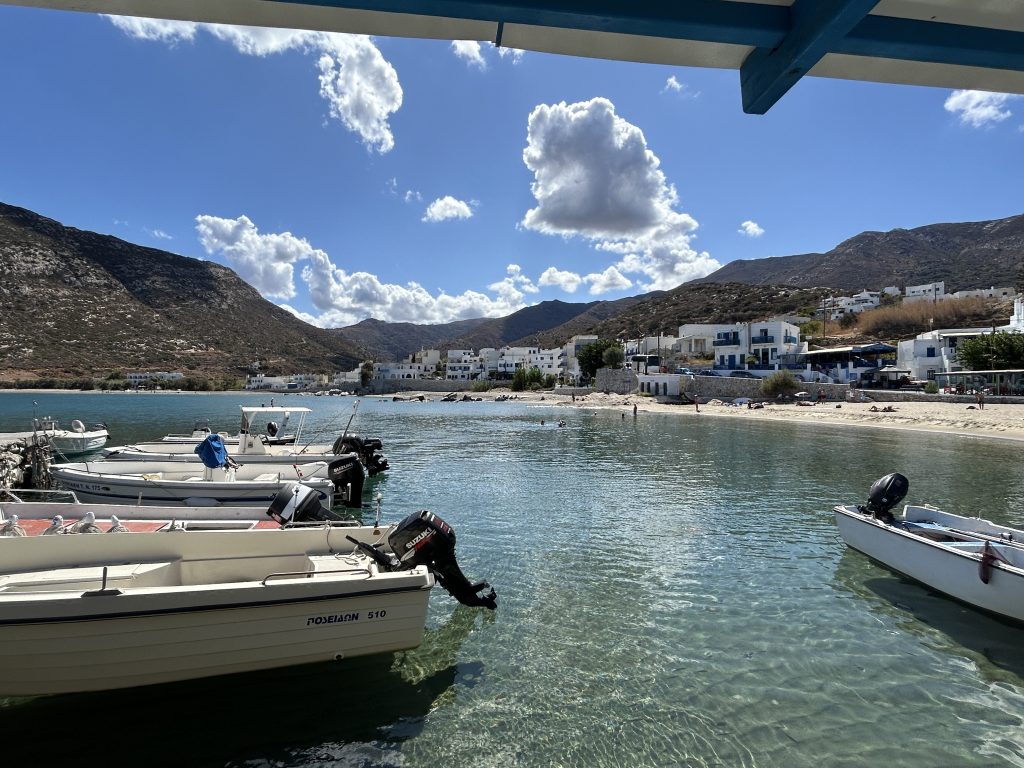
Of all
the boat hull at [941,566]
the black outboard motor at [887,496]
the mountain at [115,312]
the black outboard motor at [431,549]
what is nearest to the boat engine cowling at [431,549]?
the black outboard motor at [431,549]

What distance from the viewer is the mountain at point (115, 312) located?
120062mm

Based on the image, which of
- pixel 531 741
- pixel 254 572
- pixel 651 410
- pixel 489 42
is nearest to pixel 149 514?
pixel 254 572

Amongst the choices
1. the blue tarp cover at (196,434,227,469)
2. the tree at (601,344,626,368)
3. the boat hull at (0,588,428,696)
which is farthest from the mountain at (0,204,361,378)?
the boat hull at (0,588,428,696)

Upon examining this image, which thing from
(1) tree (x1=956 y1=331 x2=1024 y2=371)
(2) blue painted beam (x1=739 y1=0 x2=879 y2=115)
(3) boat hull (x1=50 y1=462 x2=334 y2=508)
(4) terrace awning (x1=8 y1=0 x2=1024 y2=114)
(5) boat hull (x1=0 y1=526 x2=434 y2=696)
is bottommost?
(3) boat hull (x1=50 y1=462 x2=334 y2=508)

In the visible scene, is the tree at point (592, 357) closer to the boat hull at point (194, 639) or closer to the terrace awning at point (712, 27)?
the boat hull at point (194, 639)

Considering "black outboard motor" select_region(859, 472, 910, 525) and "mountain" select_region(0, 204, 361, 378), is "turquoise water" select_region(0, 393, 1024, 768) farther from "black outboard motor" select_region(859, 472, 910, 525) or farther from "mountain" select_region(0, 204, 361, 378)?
"mountain" select_region(0, 204, 361, 378)

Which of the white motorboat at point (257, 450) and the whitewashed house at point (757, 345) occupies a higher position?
the whitewashed house at point (757, 345)

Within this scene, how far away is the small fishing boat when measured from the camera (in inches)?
567

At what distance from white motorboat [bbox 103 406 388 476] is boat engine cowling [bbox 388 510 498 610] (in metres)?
11.1

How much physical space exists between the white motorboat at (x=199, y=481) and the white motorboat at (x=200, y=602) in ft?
21.9

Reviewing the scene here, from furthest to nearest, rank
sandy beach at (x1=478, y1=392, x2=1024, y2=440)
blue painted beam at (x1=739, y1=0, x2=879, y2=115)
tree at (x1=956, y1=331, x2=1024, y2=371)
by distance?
tree at (x1=956, y1=331, x2=1024, y2=371) < sandy beach at (x1=478, y1=392, x2=1024, y2=440) < blue painted beam at (x1=739, y1=0, x2=879, y2=115)

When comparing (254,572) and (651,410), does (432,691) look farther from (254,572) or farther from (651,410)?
(651,410)

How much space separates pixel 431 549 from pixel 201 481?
10650 mm

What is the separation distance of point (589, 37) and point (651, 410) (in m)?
69.4
